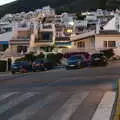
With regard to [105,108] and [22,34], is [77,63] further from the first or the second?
[105,108]

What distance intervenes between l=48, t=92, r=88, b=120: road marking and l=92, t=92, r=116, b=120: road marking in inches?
27.8

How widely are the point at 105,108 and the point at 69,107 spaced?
1107 mm

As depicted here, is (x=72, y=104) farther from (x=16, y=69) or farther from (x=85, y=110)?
(x=16, y=69)

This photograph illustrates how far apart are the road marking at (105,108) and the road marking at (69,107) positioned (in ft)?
2.32

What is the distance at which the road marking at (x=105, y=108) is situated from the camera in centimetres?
1207

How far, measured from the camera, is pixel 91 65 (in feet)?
166

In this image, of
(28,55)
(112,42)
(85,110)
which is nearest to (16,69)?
(28,55)

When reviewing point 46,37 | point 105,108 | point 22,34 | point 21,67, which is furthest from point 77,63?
point 105,108

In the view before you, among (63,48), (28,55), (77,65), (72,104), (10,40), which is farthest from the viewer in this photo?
(10,40)

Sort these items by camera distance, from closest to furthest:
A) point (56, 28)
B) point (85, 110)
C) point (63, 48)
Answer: point (85, 110)
point (63, 48)
point (56, 28)

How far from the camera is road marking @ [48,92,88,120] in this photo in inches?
485

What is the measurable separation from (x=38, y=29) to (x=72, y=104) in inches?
2600

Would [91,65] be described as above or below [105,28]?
below

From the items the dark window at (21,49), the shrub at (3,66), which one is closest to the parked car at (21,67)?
the shrub at (3,66)
